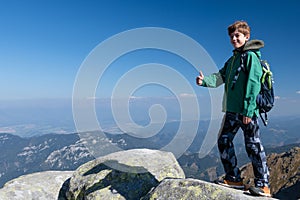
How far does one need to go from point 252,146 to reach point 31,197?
10.2m

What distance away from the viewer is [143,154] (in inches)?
460

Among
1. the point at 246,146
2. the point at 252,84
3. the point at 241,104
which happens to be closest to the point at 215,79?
the point at 241,104

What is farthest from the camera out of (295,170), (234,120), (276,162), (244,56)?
(276,162)

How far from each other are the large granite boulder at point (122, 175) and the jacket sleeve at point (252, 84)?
16.4ft


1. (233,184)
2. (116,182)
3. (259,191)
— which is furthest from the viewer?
(116,182)

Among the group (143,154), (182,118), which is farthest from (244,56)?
(143,154)

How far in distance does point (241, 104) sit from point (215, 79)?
1.47m

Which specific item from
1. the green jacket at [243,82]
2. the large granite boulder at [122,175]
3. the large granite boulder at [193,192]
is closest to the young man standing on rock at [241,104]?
the green jacket at [243,82]

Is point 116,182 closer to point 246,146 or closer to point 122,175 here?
point 122,175

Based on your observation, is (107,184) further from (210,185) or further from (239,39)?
(239,39)

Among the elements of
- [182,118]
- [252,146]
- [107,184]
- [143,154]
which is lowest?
[107,184]

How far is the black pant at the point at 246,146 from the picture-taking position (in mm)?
7141

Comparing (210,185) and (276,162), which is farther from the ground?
(210,185)

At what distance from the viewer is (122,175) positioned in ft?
33.1
